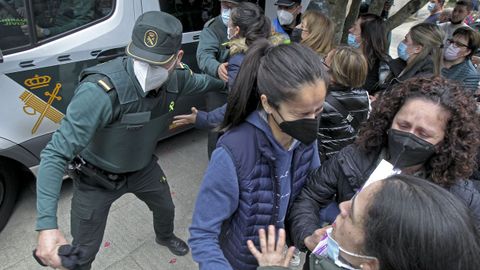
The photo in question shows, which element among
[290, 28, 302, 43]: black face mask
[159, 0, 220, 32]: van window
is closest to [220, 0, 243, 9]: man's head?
[159, 0, 220, 32]: van window

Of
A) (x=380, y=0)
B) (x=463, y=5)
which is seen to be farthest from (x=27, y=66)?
(x=463, y=5)

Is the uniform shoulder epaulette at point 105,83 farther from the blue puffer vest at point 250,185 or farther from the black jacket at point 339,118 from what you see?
the black jacket at point 339,118

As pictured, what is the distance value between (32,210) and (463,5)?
6.36 meters

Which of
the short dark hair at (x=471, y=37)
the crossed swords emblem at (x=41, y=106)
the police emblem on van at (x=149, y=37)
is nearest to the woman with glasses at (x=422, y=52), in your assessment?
the short dark hair at (x=471, y=37)

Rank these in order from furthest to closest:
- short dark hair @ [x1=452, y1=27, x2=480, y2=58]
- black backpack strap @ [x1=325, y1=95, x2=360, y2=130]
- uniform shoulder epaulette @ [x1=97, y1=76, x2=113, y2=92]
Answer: short dark hair @ [x1=452, y1=27, x2=480, y2=58] < black backpack strap @ [x1=325, y1=95, x2=360, y2=130] < uniform shoulder epaulette @ [x1=97, y1=76, x2=113, y2=92]

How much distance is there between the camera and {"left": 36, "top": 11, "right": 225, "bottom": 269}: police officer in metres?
1.62

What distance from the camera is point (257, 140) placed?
1394mm

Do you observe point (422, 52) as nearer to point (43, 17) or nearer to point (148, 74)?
point (148, 74)

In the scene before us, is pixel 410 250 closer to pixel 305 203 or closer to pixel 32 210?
pixel 305 203

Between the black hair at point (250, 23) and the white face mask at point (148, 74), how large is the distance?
1.13 meters

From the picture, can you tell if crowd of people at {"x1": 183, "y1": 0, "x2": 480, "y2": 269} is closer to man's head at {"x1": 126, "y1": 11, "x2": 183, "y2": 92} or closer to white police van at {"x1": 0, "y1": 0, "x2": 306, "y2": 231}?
man's head at {"x1": 126, "y1": 11, "x2": 183, "y2": 92}

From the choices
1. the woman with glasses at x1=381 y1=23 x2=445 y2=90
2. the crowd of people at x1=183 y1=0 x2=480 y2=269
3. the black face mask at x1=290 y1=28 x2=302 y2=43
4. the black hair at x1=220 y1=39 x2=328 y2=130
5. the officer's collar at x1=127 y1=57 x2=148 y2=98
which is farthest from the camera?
the black face mask at x1=290 y1=28 x2=302 y2=43

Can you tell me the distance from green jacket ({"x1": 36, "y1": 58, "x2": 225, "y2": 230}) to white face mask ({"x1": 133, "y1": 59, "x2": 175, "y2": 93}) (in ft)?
0.11

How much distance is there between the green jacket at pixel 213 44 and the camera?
3171mm
